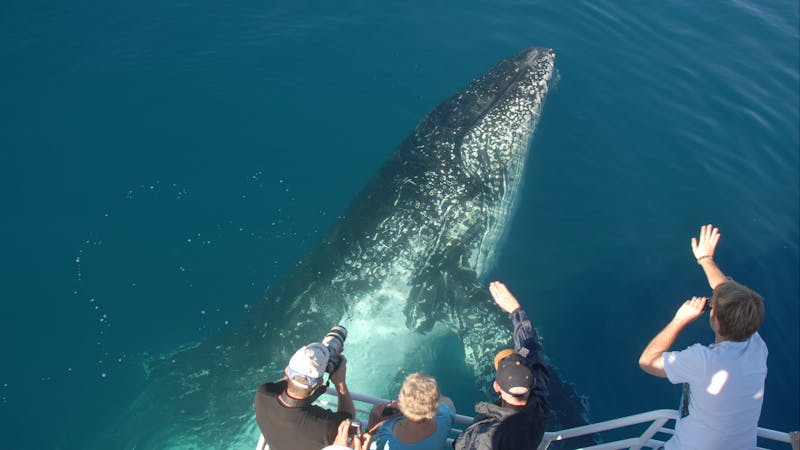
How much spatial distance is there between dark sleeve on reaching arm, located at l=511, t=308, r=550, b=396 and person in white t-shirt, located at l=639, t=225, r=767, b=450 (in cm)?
110

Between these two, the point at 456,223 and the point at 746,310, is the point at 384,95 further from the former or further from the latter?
the point at 746,310

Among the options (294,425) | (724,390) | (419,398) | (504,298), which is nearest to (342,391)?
(294,425)

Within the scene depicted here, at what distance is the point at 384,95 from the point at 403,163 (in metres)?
4.35

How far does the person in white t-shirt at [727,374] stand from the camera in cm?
463

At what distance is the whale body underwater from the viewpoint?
8.41 meters

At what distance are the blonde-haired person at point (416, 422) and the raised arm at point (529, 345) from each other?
3.09 ft

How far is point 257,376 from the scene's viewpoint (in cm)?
876

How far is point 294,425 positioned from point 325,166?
8.80 metres

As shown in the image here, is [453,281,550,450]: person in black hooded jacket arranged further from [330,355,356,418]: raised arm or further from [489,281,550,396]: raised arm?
[330,355,356,418]: raised arm

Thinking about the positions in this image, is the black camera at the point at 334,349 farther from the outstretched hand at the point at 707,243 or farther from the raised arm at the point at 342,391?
the outstretched hand at the point at 707,243

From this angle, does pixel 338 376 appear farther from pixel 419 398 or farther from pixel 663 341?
pixel 663 341

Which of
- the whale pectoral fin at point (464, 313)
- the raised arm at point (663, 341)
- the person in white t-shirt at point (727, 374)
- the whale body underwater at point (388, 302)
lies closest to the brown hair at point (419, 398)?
the raised arm at point (663, 341)

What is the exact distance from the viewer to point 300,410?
507 centimetres

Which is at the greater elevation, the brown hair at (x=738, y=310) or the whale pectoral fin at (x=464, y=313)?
the brown hair at (x=738, y=310)
